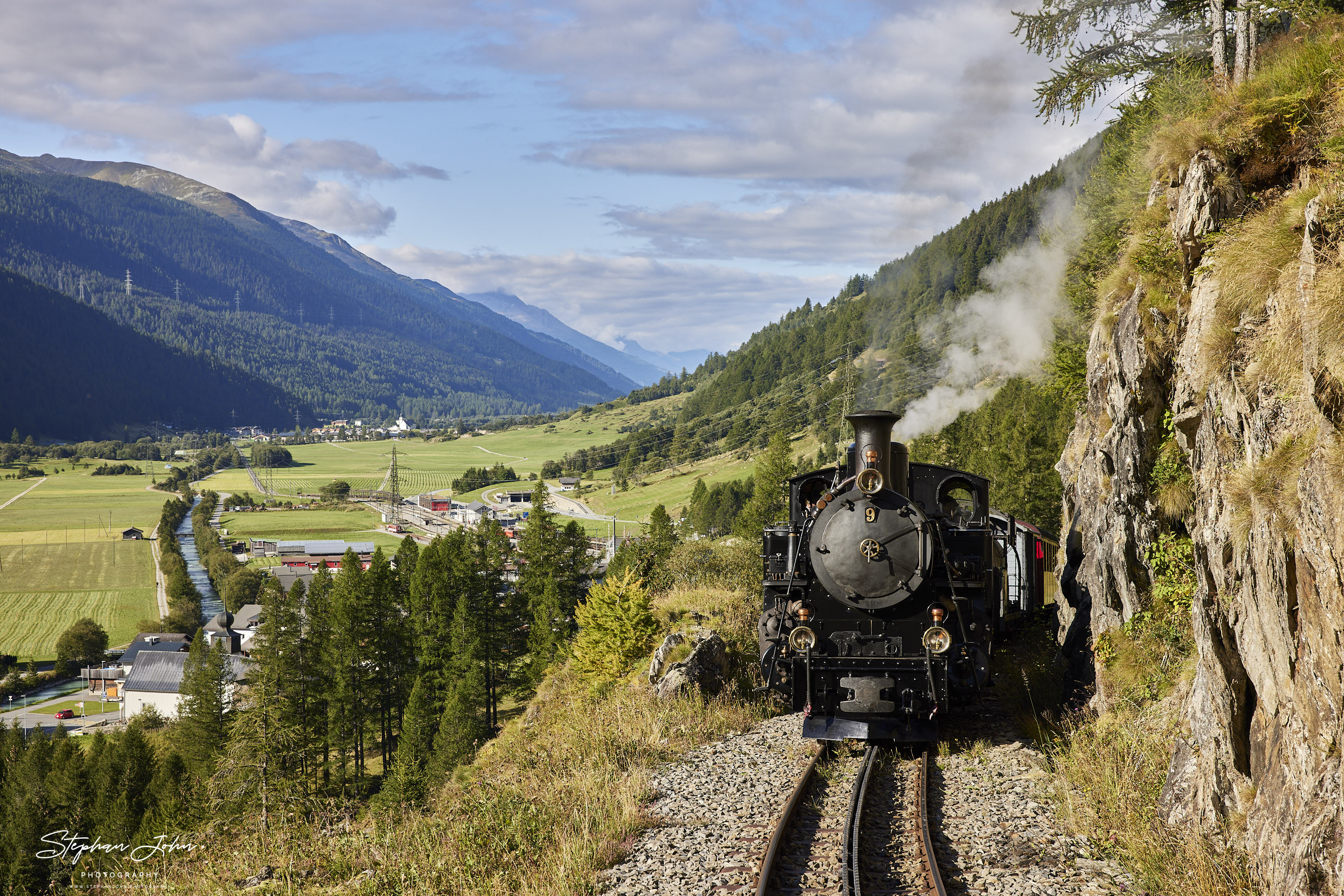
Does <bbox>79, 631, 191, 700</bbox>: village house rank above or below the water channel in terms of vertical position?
below

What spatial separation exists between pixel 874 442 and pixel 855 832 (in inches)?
216

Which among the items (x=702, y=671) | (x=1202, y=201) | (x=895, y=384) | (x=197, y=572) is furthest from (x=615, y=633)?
(x=197, y=572)

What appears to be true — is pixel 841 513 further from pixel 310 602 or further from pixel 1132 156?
pixel 310 602

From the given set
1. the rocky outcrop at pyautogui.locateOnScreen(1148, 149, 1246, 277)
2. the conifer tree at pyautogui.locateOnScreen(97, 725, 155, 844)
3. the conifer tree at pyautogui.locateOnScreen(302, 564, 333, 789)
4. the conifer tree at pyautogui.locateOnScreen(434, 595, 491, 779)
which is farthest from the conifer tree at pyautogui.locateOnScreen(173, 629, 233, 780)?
the rocky outcrop at pyautogui.locateOnScreen(1148, 149, 1246, 277)

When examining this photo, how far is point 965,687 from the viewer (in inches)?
458

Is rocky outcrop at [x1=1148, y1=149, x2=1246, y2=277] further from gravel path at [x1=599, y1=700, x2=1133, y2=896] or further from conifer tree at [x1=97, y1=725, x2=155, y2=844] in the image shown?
→ conifer tree at [x1=97, y1=725, x2=155, y2=844]

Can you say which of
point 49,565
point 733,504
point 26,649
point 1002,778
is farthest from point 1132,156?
point 49,565

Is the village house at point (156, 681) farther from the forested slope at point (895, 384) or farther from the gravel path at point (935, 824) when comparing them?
the gravel path at point (935, 824)

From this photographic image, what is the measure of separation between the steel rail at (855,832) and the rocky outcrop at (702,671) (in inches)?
164

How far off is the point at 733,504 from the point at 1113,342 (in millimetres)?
69738

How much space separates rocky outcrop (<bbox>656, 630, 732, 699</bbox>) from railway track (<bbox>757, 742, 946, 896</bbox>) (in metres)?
3.83

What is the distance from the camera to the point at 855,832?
27.5 feet

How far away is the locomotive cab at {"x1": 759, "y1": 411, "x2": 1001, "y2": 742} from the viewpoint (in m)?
11.4

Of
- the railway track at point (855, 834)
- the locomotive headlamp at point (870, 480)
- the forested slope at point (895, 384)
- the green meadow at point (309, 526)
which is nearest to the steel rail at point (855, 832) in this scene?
the railway track at point (855, 834)
